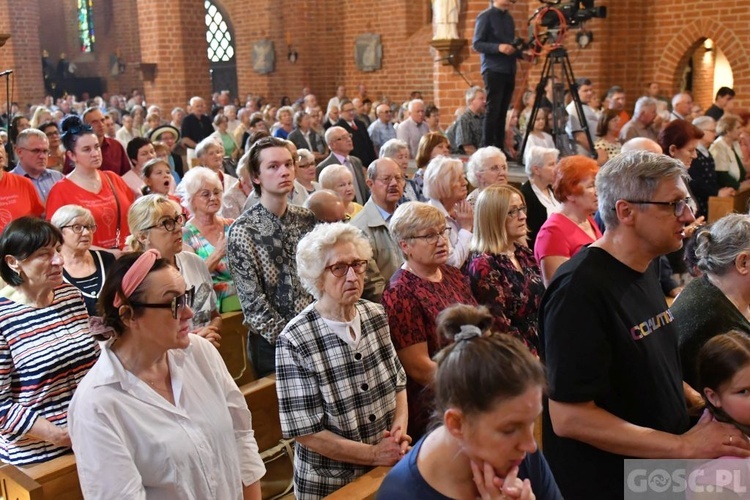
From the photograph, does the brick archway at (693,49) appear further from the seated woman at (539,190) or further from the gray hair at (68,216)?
the gray hair at (68,216)

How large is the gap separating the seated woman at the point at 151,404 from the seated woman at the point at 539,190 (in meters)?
3.14

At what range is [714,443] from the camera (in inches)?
87.1

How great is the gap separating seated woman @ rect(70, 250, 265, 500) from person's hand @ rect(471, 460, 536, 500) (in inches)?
37.1

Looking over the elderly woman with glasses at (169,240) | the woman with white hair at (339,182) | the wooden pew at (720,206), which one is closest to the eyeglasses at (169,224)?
the elderly woman with glasses at (169,240)

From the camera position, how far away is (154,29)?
45.3 ft

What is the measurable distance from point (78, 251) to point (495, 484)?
9.32ft

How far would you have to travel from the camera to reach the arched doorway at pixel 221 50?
885 inches

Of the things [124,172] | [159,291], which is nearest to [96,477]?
[159,291]

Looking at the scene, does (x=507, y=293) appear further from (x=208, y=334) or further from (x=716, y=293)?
(x=208, y=334)

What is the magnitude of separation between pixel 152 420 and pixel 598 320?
1300 mm

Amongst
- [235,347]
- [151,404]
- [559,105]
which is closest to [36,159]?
[235,347]

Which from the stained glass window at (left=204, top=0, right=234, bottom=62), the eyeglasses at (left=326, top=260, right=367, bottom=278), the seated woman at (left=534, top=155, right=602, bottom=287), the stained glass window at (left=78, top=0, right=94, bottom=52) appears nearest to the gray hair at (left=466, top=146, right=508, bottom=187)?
the seated woman at (left=534, top=155, right=602, bottom=287)

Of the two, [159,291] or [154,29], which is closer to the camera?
[159,291]

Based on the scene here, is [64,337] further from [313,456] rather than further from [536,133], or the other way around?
[536,133]
